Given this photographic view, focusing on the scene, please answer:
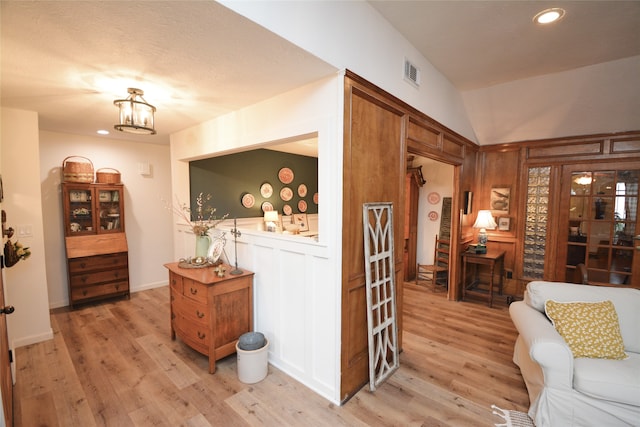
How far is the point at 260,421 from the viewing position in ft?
6.22

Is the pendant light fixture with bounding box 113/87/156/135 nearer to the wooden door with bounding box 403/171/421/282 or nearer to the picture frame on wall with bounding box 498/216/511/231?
the wooden door with bounding box 403/171/421/282

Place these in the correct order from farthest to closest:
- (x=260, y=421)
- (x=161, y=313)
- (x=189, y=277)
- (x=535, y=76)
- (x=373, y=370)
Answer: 1. (x=161, y=313)
2. (x=535, y=76)
3. (x=189, y=277)
4. (x=373, y=370)
5. (x=260, y=421)

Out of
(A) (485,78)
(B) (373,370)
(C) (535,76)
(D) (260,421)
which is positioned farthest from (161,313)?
(C) (535,76)

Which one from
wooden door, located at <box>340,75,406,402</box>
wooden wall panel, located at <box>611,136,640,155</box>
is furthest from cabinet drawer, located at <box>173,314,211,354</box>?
wooden wall panel, located at <box>611,136,640,155</box>

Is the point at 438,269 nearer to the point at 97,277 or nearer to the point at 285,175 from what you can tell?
the point at 285,175

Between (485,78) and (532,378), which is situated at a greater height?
(485,78)

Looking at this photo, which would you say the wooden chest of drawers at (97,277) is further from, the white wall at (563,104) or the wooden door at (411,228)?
the white wall at (563,104)

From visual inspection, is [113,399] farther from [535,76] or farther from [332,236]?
[535,76]

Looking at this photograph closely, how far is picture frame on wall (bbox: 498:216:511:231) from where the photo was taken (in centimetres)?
425

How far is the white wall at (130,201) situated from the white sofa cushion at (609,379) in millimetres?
5146

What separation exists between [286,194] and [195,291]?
295 centimetres

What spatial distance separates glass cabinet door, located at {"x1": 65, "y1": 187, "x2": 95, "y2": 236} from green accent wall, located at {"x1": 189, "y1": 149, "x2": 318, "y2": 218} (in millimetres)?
1492

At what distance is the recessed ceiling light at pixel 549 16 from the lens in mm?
2088

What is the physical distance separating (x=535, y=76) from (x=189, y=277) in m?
4.34
